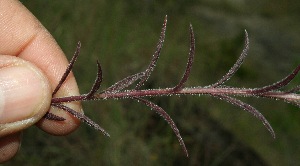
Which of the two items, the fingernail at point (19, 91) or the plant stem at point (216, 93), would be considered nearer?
the plant stem at point (216, 93)

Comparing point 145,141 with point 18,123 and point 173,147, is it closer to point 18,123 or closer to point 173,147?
point 173,147

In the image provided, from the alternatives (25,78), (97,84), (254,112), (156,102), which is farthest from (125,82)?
(156,102)

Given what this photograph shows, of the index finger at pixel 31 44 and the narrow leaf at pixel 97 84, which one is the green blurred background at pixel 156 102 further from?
the narrow leaf at pixel 97 84

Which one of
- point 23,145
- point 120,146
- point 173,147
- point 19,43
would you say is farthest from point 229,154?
point 19,43

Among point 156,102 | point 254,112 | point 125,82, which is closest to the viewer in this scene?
point 254,112

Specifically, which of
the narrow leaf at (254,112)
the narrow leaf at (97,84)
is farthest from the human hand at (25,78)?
the narrow leaf at (254,112)

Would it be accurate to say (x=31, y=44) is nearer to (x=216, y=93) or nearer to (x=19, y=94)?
(x=19, y=94)

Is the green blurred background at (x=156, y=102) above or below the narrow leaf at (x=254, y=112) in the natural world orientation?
below
